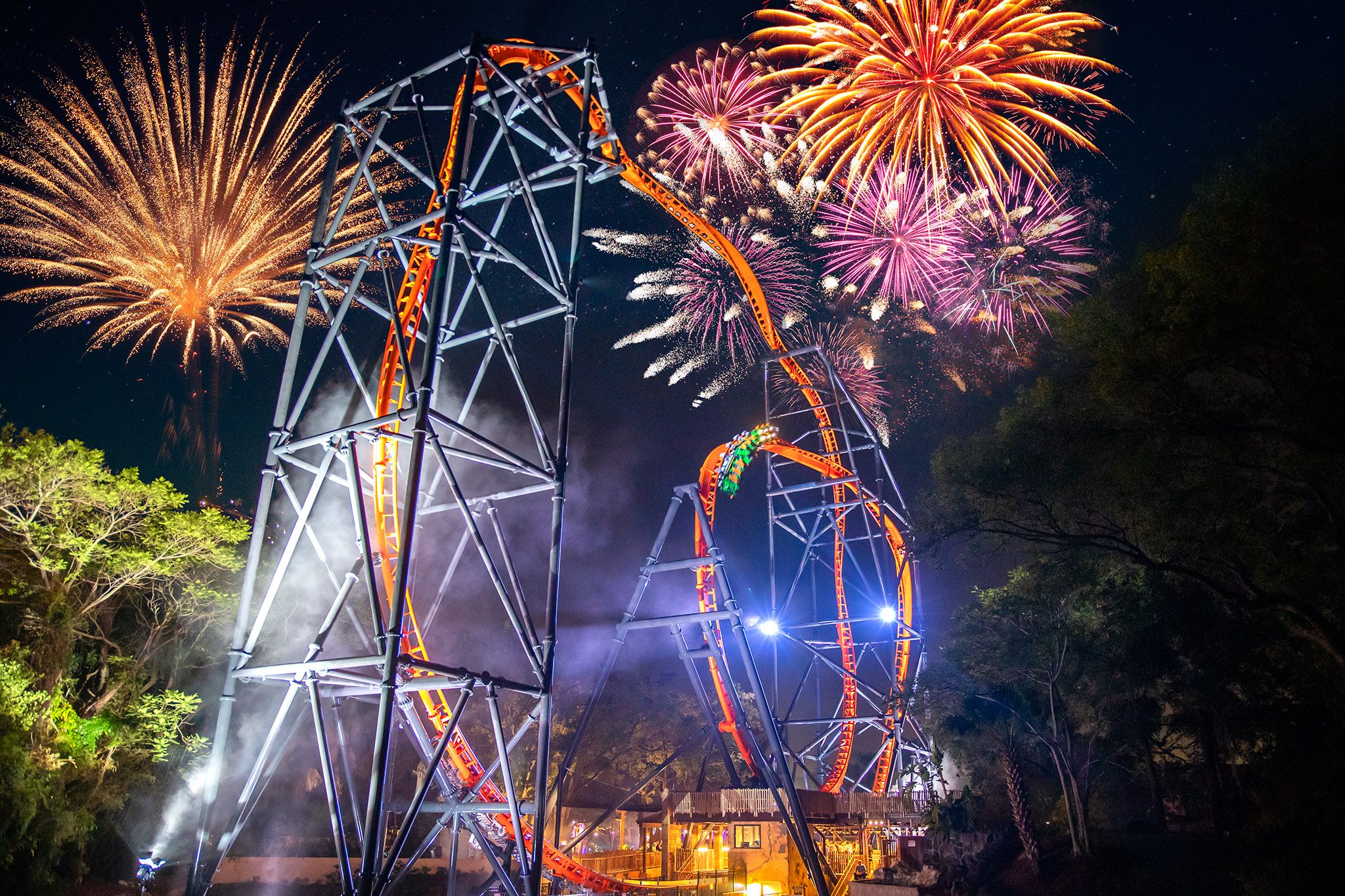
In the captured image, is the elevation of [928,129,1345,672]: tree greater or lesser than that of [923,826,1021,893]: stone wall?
greater

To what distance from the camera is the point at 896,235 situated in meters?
18.4

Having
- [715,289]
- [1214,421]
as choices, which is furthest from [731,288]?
[1214,421]

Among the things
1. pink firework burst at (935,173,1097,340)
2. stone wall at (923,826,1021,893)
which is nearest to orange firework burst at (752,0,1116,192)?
pink firework burst at (935,173,1097,340)

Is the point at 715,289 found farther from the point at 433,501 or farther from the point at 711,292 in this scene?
the point at 433,501

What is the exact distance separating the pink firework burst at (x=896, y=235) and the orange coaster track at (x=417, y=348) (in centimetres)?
295

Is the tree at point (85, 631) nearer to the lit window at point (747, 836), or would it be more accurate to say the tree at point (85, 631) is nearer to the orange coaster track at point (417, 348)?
the orange coaster track at point (417, 348)

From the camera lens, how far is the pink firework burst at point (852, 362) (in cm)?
2217

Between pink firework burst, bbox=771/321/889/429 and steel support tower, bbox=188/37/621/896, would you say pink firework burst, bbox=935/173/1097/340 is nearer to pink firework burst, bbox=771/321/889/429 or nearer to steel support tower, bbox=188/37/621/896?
pink firework burst, bbox=771/321/889/429

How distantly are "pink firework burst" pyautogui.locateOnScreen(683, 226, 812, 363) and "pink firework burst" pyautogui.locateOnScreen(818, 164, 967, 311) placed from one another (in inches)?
96.2

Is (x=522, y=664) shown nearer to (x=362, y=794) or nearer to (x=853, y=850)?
(x=362, y=794)

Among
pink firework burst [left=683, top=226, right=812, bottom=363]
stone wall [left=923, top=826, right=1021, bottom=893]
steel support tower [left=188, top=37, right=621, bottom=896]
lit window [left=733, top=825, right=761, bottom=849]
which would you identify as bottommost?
stone wall [left=923, top=826, right=1021, bottom=893]

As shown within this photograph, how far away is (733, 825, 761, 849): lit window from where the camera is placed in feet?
60.0

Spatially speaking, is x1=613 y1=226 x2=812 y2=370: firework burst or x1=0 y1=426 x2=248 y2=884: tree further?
x1=613 y1=226 x2=812 y2=370: firework burst

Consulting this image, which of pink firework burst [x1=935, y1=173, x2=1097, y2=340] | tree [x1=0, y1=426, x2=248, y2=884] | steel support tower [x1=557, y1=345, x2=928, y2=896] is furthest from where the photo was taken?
pink firework burst [x1=935, y1=173, x2=1097, y2=340]
